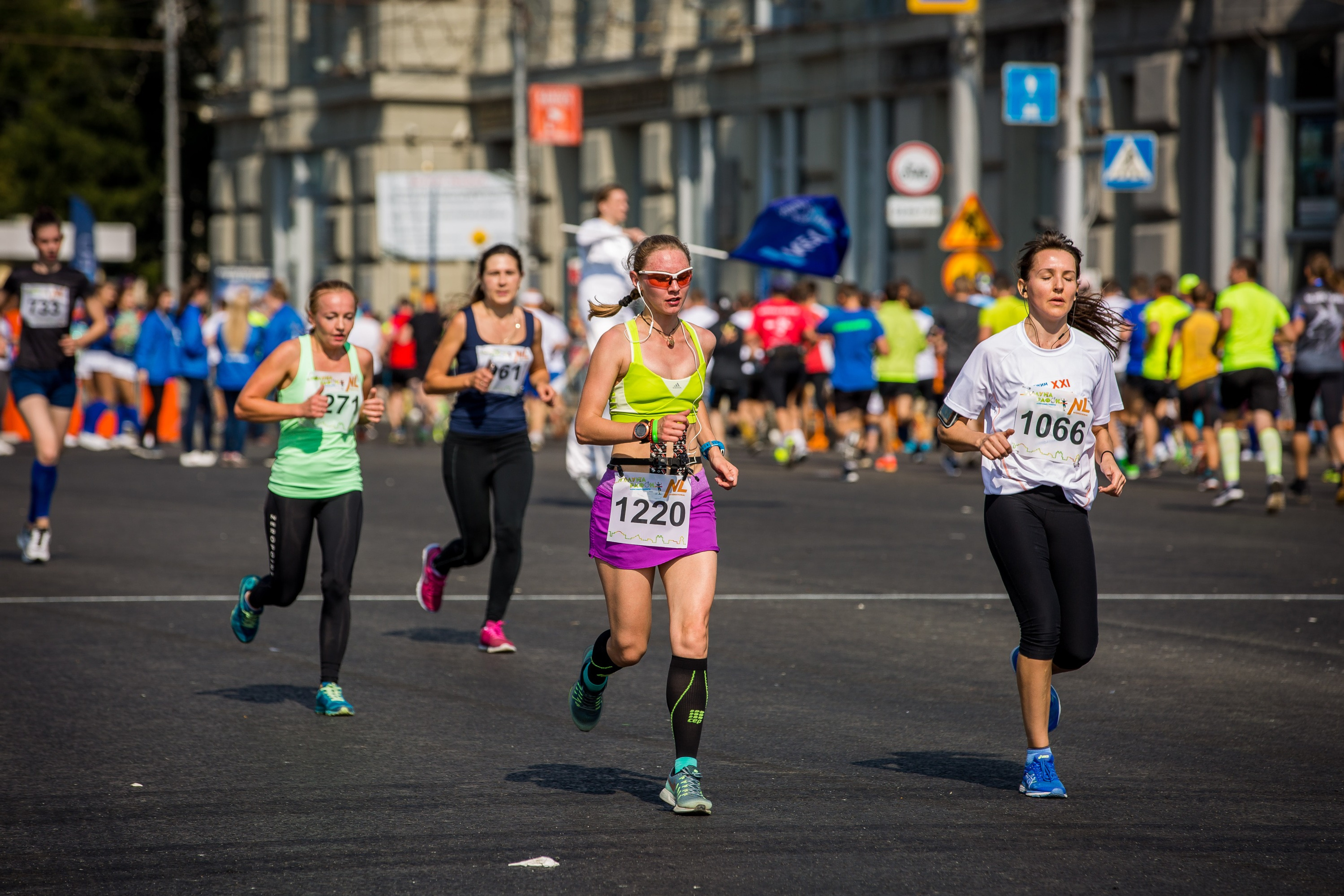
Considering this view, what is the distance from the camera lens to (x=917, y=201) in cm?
2452

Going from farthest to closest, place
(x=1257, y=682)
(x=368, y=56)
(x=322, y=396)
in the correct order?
(x=368, y=56) < (x=1257, y=682) < (x=322, y=396)

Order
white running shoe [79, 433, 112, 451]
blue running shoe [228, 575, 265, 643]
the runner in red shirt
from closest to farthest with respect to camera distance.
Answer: blue running shoe [228, 575, 265, 643]
the runner in red shirt
white running shoe [79, 433, 112, 451]

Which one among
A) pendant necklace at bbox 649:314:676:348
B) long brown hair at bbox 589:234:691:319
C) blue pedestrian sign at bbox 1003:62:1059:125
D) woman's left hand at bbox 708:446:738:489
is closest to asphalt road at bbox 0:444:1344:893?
woman's left hand at bbox 708:446:738:489

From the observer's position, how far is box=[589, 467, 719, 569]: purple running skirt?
6.06 m

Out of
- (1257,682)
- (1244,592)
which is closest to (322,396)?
(1257,682)

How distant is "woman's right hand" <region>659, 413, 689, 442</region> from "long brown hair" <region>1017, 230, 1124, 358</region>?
1262mm

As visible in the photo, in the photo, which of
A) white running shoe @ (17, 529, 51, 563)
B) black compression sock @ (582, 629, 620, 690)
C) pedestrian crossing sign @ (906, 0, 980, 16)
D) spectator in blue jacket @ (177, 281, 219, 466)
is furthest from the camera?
spectator in blue jacket @ (177, 281, 219, 466)

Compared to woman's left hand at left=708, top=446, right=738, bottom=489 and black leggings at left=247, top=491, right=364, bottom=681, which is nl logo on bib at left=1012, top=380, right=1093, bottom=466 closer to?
woman's left hand at left=708, top=446, right=738, bottom=489

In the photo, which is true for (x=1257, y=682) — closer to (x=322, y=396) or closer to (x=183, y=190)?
(x=322, y=396)

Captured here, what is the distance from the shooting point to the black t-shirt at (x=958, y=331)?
66.8 feet

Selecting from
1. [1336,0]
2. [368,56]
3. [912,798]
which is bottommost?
[912,798]

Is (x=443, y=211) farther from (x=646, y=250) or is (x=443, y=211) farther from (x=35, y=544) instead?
(x=646, y=250)

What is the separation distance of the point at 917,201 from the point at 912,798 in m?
18.9

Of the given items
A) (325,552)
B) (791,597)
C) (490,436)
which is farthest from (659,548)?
(791,597)
